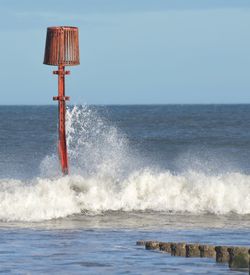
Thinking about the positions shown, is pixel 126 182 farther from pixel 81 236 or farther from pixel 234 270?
pixel 234 270

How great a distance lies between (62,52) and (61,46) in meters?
0.15

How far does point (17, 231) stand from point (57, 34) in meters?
5.38

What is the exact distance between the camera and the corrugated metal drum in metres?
25.4

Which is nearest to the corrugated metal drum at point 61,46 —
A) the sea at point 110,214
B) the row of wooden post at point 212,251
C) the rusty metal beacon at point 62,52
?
the rusty metal beacon at point 62,52

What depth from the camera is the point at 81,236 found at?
2177 centimetres

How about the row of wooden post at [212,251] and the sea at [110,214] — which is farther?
the sea at [110,214]

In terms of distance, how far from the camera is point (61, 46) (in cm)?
2550

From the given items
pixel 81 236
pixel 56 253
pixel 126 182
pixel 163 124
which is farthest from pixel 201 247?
pixel 163 124

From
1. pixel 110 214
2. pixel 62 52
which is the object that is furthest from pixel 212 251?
pixel 62 52

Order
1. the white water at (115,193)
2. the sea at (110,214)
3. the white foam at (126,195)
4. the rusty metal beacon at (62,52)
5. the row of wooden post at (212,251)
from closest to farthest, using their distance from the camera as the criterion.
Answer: the row of wooden post at (212,251) < the sea at (110,214) < the rusty metal beacon at (62,52) < the white water at (115,193) < the white foam at (126,195)

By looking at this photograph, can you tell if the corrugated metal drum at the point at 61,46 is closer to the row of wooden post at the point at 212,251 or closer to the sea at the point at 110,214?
the sea at the point at 110,214

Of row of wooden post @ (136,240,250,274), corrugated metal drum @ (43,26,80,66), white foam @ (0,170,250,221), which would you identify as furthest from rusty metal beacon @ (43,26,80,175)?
row of wooden post @ (136,240,250,274)

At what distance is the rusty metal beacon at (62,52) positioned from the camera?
2544 centimetres

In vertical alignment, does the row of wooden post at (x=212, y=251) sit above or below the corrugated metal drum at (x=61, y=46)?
below
